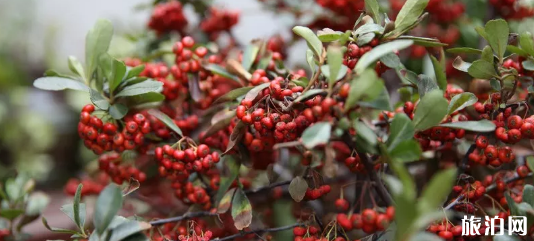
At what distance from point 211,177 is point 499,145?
398 millimetres

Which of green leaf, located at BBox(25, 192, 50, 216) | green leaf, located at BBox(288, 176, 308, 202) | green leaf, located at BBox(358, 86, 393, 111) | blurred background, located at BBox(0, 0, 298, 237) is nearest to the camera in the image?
green leaf, located at BBox(358, 86, 393, 111)

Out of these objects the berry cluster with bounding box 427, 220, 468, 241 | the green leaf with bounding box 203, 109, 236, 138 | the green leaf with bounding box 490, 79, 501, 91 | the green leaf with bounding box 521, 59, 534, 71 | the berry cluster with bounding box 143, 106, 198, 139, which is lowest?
the berry cluster with bounding box 427, 220, 468, 241

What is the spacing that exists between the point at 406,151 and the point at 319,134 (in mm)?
98

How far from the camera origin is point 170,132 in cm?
70

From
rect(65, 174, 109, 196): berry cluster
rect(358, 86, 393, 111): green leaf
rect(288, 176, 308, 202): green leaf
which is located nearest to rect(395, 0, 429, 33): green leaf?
rect(358, 86, 393, 111): green leaf

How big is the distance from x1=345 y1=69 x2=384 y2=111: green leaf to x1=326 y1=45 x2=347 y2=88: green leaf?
0.07 feet

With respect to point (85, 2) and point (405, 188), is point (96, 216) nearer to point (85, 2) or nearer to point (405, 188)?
point (405, 188)

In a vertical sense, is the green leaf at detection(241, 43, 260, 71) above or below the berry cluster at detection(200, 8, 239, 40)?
above

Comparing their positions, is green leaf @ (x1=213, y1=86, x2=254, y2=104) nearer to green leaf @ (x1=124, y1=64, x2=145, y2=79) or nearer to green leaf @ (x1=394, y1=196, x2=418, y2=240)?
green leaf @ (x1=124, y1=64, x2=145, y2=79)

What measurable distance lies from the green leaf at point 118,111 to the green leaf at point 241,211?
0.18 m

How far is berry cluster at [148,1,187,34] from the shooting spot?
3.30 ft

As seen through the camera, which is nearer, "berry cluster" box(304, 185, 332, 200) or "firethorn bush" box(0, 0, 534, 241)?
"firethorn bush" box(0, 0, 534, 241)

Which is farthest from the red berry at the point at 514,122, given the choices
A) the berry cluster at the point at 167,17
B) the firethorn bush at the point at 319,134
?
the berry cluster at the point at 167,17

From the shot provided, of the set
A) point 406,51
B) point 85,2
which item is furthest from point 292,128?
point 85,2
